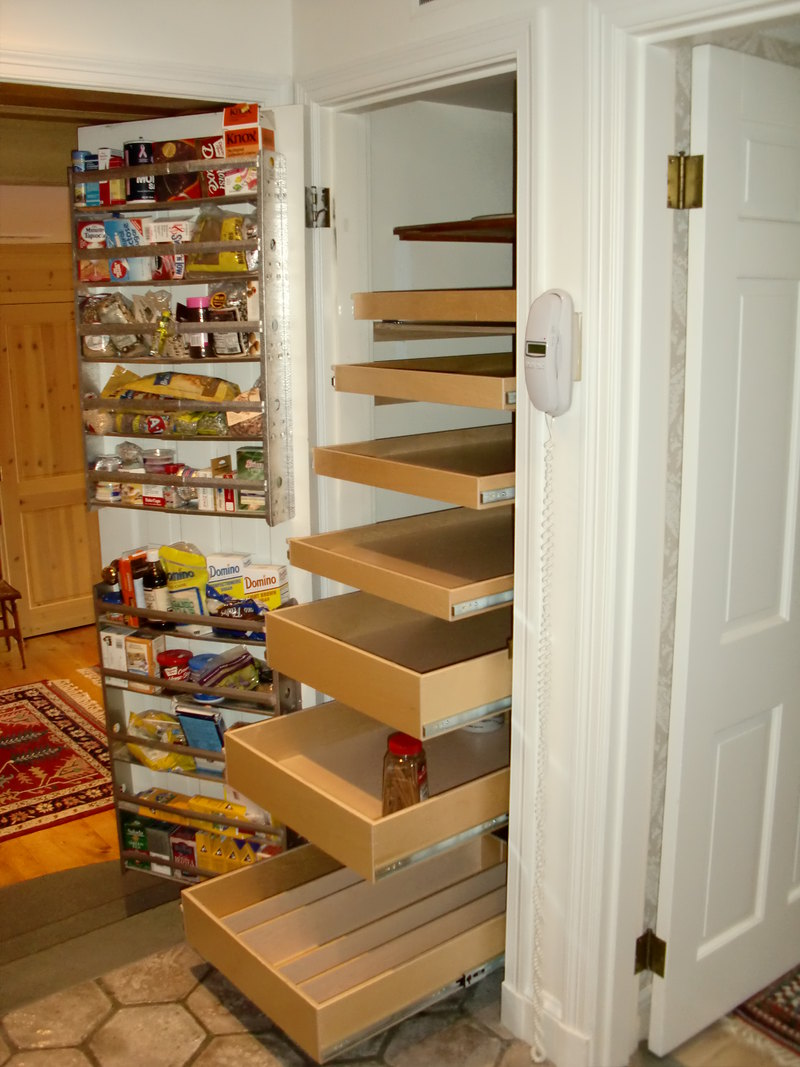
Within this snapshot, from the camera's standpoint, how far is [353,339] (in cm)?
250

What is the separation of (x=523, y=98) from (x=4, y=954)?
7.46 feet

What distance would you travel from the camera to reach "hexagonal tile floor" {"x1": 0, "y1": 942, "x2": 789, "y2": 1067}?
2.18m

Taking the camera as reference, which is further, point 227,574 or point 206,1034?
point 227,574

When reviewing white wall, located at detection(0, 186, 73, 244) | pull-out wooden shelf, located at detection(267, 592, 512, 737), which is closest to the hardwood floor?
pull-out wooden shelf, located at detection(267, 592, 512, 737)

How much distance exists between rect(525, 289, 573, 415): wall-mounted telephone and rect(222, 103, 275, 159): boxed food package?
0.83 metres

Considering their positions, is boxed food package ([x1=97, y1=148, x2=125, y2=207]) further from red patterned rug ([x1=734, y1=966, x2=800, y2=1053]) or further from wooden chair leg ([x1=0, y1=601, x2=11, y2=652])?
wooden chair leg ([x1=0, y1=601, x2=11, y2=652])

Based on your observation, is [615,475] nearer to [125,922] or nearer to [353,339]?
[353,339]

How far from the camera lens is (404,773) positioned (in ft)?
6.98

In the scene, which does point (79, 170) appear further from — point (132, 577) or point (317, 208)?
point (132, 577)

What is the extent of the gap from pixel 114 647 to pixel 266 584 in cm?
51

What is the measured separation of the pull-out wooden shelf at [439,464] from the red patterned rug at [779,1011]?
127 cm

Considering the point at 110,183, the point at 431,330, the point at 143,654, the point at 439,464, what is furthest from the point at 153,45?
the point at 143,654

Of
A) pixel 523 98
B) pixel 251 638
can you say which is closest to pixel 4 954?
pixel 251 638

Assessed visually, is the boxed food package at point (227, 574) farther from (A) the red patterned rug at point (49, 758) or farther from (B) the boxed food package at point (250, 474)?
(A) the red patterned rug at point (49, 758)
